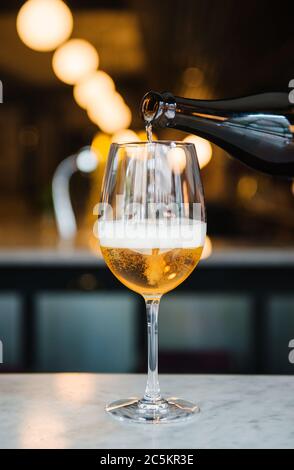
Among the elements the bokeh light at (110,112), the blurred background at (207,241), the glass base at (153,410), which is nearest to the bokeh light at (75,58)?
the blurred background at (207,241)

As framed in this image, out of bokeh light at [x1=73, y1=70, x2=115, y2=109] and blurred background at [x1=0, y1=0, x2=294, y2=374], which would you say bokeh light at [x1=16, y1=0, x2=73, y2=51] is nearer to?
blurred background at [x1=0, y1=0, x2=294, y2=374]

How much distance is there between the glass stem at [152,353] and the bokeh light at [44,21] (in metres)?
2.66

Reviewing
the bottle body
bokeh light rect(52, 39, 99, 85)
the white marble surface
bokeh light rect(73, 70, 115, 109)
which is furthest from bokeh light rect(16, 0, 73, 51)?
the white marble surface

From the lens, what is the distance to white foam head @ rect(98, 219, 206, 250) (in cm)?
67

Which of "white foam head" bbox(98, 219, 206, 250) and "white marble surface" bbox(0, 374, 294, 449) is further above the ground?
"white foam head" bbox(98, 219, 206, 250)

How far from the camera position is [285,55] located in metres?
4.22

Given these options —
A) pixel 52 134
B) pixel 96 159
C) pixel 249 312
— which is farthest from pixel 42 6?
pixel 52 134

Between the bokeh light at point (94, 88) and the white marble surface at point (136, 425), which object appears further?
the bokeh light at point (94, 88)

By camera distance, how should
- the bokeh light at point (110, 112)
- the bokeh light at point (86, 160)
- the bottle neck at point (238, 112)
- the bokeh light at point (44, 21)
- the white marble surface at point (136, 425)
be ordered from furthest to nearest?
the bokeh light at point (110, 112) → the bokeh light at point (86, 160) → the bokeh light at point (44, 21) → the bottle neck at point (238, 112) → the white marble surface at point (136, 425)

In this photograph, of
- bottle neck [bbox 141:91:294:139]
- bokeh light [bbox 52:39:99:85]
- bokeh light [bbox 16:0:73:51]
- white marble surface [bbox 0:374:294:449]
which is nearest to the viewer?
white marble surface [bbox 0:374:294:449]

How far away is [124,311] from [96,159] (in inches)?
50.3

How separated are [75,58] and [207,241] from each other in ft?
4.73

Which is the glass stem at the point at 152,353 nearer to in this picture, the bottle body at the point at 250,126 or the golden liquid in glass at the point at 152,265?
the golden liquid in glass at the point at 152,265

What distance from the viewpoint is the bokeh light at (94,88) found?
15.2ft
